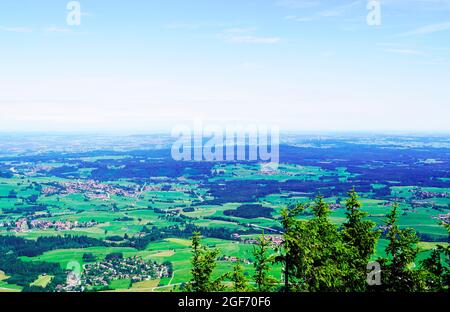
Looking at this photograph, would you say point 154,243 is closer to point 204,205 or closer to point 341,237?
point 204,205

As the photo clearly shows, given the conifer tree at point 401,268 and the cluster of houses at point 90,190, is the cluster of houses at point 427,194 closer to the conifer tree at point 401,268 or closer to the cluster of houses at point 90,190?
the cluster of houses at point 90,190

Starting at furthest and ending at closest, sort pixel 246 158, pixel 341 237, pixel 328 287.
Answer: pixel 246 158
pixel 341 237
pixel 328 287

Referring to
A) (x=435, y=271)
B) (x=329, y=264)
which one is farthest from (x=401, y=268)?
(x=329, y=264)

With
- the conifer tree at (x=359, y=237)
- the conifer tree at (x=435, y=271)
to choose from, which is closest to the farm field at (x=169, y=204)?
the conifer tree at (x=435, y=271)

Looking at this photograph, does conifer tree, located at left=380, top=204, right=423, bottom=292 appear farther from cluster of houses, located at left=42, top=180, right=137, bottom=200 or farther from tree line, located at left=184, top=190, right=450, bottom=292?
cluster of houses, located at left=42, top=180, right=137, bottom=200

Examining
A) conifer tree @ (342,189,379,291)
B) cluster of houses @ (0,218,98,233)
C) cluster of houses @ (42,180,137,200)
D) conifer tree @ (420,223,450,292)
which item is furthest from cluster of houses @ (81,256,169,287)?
cluster of houses @ (42,180,137,200)

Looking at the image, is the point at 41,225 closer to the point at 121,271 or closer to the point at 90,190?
the point at 121,271

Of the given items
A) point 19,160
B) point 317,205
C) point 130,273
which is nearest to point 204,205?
point 130,273
